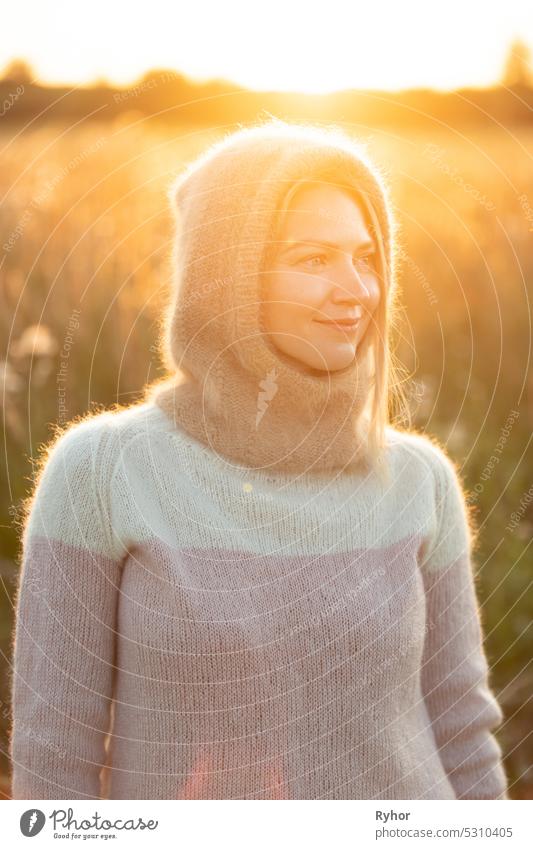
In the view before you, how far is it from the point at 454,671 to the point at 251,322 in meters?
0.64

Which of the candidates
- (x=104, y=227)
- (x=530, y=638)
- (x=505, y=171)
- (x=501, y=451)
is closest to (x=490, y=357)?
(x=501, y=451)

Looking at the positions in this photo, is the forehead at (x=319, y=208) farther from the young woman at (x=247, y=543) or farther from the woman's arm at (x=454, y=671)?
the woman's arm at (x=454, y=671)

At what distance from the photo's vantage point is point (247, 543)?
54.2 inches

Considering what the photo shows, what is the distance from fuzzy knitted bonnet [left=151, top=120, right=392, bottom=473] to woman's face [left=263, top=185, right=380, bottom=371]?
21mm

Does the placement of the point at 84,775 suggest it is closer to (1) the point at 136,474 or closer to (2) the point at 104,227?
(1) the point at 136,474

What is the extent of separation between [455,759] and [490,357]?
1.78 meters

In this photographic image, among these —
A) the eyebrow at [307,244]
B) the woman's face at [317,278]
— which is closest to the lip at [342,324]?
the woman's face at [317,278]

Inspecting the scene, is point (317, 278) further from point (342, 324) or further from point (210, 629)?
point (210, 629)

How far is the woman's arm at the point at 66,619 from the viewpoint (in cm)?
128

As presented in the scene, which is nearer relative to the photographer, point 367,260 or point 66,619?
point 66,619

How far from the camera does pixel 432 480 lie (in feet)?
4.98
